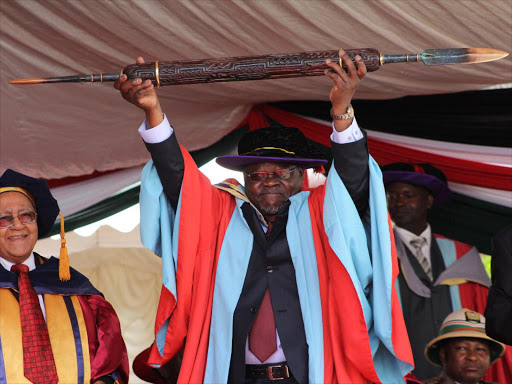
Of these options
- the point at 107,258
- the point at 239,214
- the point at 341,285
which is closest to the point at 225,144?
the point at 107,258

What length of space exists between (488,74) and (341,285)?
1.60 metres

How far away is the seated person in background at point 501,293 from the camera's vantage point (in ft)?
11.0

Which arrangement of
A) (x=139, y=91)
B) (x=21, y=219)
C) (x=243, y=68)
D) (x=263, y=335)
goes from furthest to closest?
1. (x=21, y=219)
2. (x=263, y=335)
3. (x=139, y=91)
4. (x=243, y=68)

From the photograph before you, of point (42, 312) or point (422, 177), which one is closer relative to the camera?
point (42, 312)

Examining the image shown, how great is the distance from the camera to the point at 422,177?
5.28 m

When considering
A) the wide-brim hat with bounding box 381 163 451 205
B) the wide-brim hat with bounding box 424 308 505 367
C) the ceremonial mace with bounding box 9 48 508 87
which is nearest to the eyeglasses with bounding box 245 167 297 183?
the ceremonial mace with bounding box 9 48 508 87

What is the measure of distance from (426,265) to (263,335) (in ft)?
7.05

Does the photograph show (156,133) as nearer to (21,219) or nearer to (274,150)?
(274,150)

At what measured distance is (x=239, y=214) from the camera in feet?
12.4

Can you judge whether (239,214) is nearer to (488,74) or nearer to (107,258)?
(488,74)

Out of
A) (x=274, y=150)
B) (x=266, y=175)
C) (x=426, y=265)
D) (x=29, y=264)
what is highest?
(x=274, y=150)

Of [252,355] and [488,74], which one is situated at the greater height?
[488,74]

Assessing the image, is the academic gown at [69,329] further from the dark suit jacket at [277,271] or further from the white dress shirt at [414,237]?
the white dress shirt at [414,237]

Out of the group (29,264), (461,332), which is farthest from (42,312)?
(461,332)
